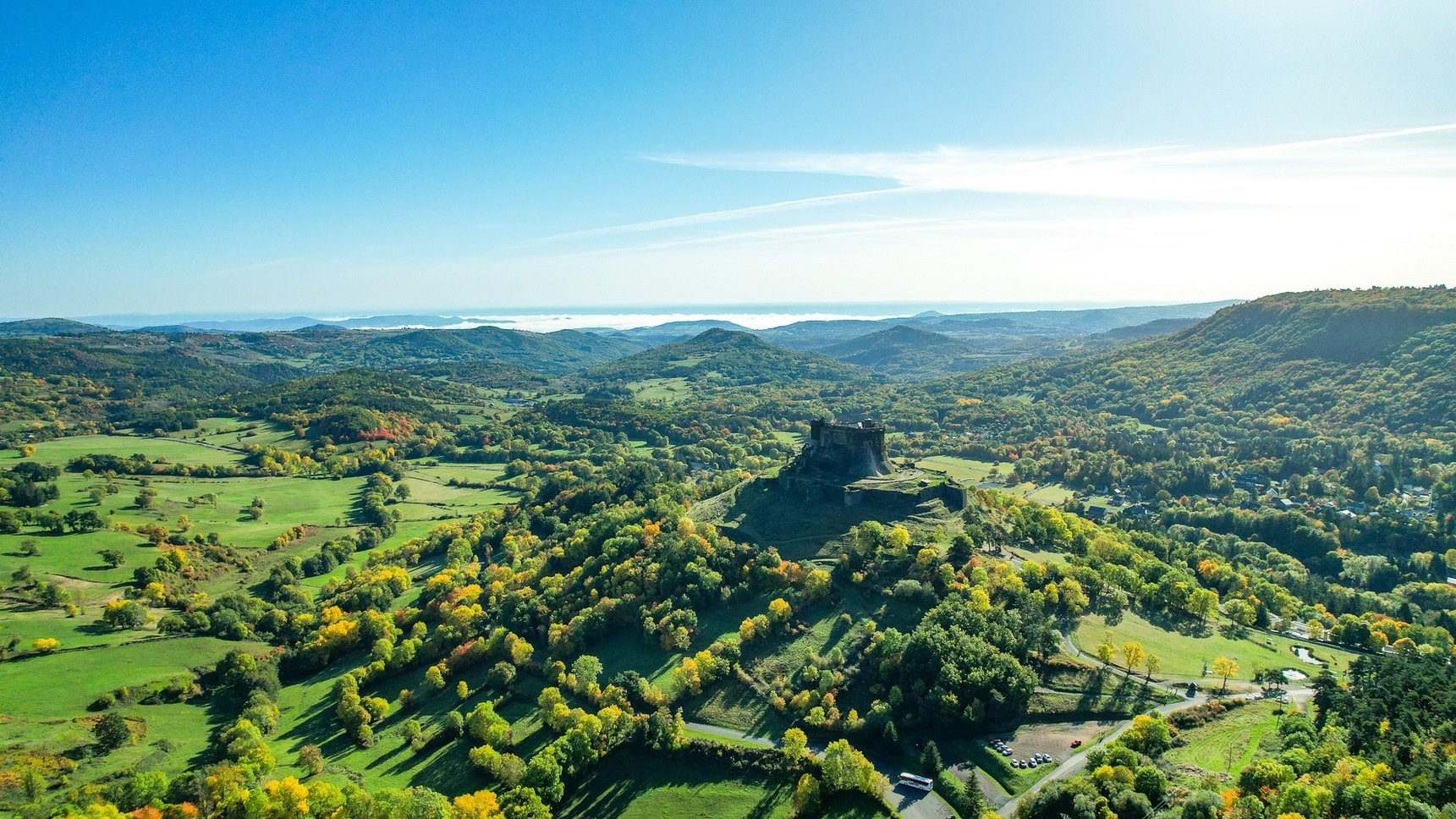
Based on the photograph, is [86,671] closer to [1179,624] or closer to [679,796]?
[679,796]

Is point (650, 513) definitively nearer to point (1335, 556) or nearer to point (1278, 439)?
point (1335, 556)

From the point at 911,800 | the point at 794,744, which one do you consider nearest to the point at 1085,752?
the point at 911,800

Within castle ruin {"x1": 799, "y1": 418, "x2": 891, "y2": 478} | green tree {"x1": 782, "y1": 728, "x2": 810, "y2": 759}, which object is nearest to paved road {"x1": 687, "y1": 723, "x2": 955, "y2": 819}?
green tree {"x1": 782, "y1": 728, "x2": 810, "y2": 759}

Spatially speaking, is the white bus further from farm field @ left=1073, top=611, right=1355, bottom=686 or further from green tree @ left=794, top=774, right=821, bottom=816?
farm field @ left=1073, top=611, right=1355, bottom=686

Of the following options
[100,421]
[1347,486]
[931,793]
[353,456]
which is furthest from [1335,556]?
[100,421]

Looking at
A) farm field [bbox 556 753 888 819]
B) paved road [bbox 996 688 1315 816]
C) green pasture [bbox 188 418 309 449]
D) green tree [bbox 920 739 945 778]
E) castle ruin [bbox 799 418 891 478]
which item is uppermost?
castle ruin [bbox 799 418 891 478]

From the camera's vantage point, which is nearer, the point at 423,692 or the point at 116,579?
the point at 423,692

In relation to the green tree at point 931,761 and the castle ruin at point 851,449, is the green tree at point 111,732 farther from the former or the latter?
the castle ruin at point 851,449
